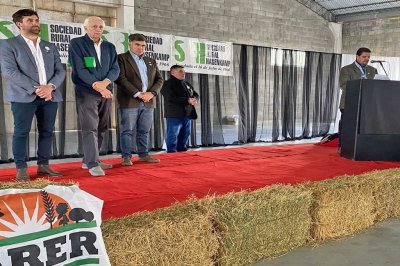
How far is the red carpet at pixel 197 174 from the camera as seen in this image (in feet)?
7.51

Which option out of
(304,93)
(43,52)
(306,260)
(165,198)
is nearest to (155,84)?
(43,52)

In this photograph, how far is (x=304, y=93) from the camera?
27.7 feet

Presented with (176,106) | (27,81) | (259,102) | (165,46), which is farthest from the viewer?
(259,102)

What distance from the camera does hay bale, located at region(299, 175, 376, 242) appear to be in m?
2.29

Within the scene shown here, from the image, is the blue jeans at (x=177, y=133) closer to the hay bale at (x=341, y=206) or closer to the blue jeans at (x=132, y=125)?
the blue jeans at (x=132, y=125)

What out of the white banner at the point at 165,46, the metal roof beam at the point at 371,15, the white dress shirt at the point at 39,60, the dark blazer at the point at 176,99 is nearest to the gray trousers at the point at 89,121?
the white dress shirt at the point at 39,60

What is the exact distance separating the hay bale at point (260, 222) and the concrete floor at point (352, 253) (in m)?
0.07

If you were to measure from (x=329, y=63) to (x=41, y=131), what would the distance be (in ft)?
22.6

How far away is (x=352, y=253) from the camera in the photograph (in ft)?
7.00

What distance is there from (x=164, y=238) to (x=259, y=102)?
21.7 ft

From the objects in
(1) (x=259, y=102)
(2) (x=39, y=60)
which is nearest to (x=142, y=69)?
(2) (x=39, y=60)

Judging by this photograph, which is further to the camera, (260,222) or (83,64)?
(83,64)

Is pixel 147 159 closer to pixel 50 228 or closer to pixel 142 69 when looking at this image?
pixel 142 69

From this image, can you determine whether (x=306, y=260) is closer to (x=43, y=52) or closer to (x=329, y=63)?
(x=43, y=52)
